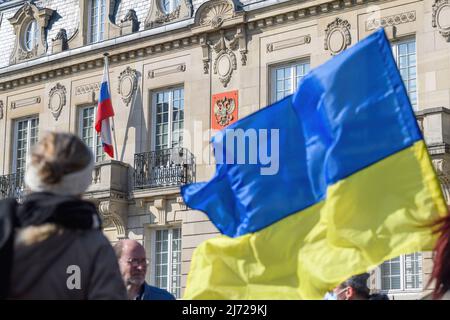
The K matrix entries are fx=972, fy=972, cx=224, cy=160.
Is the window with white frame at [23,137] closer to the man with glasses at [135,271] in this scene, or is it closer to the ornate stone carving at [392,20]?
the ornate stone carving at [392,20]

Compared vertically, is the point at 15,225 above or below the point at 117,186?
below

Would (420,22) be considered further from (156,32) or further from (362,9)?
(156,32)

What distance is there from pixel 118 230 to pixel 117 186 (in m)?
1.14

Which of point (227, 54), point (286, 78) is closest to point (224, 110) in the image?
point (227, 54)

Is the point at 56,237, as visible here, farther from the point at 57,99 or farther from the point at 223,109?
the point at 57,99

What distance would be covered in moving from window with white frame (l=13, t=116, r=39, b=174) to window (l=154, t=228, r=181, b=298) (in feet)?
16.8

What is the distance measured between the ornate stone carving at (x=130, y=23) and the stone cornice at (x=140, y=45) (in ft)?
0.83

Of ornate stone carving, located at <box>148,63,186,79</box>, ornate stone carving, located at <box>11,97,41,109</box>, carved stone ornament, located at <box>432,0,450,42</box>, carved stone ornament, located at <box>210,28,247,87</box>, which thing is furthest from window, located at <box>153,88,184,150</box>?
carved stone ornament, located at <box>432,0,450,42</box>

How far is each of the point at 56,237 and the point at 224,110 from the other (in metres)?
18.9

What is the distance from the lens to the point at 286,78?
2167 cm

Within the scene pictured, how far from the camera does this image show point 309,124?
596 centimetres

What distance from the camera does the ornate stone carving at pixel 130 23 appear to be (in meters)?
24.5

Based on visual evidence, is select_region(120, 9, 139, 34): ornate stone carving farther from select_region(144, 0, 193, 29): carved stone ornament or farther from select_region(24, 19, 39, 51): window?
select_region(24, 19, 39, 51): window
